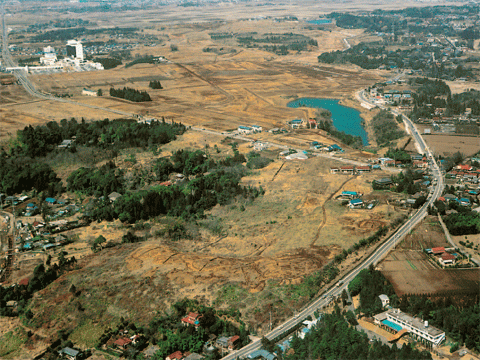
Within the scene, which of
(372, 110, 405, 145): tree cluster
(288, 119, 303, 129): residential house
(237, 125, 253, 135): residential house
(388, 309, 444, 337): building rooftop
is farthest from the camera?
(288, 119, 303, 129): residential house

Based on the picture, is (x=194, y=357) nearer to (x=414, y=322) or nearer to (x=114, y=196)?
(x=414, y=322)

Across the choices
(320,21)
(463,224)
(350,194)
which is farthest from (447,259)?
(320,21)

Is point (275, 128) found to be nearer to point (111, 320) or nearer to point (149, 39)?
point (111, 320)

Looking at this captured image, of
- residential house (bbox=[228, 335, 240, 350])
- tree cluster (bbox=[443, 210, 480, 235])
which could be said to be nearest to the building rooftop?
residential house (bbox=[228, 335, 240, 350])

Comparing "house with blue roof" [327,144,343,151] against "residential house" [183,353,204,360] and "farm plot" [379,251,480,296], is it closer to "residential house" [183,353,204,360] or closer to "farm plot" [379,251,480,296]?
"farm plot" [379,251,480,296]

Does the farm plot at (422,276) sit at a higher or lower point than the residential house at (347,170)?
lower

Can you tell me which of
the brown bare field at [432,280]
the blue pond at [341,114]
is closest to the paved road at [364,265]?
the brown bare field at [432,280]

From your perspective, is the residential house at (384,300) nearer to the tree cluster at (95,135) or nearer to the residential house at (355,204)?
the residential house at (355,204)
